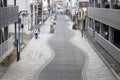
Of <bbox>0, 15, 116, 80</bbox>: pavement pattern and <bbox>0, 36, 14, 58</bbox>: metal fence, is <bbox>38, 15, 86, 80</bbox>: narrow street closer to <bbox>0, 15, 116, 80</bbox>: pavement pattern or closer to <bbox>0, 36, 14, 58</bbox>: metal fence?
<bbox>0, 15, 116, 80</bbox>: pavement pattern

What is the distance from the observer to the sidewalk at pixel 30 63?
110 feet

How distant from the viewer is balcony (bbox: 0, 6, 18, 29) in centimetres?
3447

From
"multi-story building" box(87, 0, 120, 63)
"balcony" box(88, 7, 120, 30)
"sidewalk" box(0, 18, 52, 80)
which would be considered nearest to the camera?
"sidewalk" box(0, 18, 52, 80)

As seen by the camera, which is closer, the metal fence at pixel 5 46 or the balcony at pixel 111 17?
the metal fence at pixel 5 46

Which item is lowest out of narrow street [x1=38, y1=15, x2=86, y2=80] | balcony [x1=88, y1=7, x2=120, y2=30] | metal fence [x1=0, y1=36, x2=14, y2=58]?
narrow street [x1=38, y1=15, x2=86, y2=80]

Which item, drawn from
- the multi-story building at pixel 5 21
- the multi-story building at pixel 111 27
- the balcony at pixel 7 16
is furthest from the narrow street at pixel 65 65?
the balcony at pixel 7 16

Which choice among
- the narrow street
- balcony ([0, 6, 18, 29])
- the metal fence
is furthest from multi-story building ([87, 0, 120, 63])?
the metal fence

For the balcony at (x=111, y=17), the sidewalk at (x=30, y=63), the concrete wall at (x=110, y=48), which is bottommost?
the sidewalk at (x=30, y=63)

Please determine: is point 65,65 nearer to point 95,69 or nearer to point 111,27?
point 95,69

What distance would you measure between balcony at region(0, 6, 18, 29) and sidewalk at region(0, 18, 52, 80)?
4342mm

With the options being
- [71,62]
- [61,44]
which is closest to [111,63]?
[71,62]

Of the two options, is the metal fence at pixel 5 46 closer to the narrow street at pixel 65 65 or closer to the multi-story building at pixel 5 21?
the multi-story building at pixel 5 21

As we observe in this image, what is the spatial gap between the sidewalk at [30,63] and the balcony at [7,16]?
4342mm

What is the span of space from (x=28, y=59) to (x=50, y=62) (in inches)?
117
